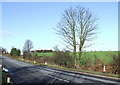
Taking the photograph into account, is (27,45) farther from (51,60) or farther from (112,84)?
(112,84)

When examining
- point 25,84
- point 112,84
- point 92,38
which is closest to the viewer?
point 112,84

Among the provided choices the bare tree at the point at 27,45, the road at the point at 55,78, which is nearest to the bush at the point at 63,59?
the road at the point at 55,78

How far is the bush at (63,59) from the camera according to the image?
2777 cm

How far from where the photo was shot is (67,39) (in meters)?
26.7

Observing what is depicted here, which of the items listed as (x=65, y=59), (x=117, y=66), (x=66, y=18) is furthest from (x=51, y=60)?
(x=117, y=66)

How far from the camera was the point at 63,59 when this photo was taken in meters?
30.1

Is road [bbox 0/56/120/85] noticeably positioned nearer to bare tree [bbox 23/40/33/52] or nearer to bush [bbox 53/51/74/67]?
bush [bbox 53/51/74/67]

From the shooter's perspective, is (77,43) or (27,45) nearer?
(77,43)

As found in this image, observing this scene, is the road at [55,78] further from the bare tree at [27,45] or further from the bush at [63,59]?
the bare tree at [27,45]

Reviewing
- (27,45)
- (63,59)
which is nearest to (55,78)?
(63,59)

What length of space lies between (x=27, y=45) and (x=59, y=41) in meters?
46.0

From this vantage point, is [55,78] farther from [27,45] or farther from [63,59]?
[27,45]

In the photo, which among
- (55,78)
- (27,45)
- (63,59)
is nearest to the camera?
(55,78)

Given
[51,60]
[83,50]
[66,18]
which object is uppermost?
[66,18]
